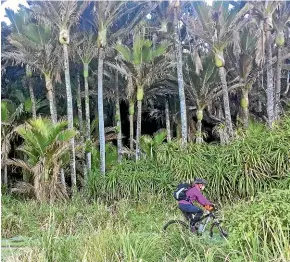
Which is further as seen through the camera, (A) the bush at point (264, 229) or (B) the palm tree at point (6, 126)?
(B) the palm tree at point (6, 126)

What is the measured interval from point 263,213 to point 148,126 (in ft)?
78.4

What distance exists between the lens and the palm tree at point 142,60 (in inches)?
773

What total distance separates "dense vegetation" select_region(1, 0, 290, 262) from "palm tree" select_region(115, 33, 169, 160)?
0.17 feet

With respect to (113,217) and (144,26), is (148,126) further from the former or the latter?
(113,217)

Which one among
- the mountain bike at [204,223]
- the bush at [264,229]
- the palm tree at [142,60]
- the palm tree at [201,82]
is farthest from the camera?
the palm tree at [201,82]

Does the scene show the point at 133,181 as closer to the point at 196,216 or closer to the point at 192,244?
the point at 196,216

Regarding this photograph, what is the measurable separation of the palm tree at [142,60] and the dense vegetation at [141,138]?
0.05m

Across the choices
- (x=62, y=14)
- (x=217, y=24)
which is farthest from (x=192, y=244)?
(x=62, y=14)

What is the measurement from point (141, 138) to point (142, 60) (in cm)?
345

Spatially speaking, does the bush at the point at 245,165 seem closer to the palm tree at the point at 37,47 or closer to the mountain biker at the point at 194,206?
the mountain biker at the point at 194,206

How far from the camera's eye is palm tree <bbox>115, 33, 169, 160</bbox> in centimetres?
1962

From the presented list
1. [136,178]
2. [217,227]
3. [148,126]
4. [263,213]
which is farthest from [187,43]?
[263,213]

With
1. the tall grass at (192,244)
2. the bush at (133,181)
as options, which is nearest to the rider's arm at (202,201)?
the tall grass at (192,244)

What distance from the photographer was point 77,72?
24.7m
